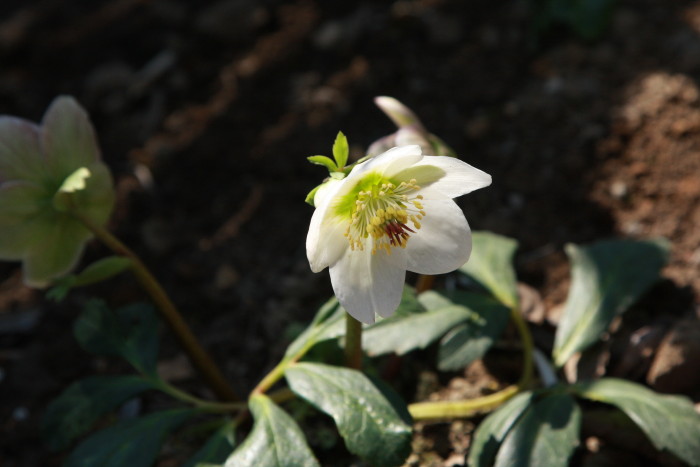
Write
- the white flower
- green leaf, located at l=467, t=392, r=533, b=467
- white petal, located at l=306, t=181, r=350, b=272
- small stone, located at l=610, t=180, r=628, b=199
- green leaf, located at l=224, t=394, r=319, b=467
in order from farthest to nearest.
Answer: small stone, located at l=610, t=180, r=628, b=199
green leaf, located at l=467, t=392, r=533, b=467
green leaf, located at l=224, t=394, r=319, b=467
the white flower
white petal, located at l=306, t=181, r=350, b=272

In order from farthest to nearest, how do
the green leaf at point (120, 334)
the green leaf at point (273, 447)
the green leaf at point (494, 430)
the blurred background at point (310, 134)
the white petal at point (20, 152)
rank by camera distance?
the blurred background at point (310, 134) < the green leaf at point (120, 334) < the white petal at point (20, 152) < the green leaf at point (494, 430) < the green leaf at point (273, 447)

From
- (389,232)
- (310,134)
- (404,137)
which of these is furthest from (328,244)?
Result: (310,134)

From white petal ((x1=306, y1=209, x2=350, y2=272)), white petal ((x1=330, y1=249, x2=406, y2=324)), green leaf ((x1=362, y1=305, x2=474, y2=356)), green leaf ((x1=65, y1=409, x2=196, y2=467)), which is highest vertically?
white petal ((x1=306, y1=209, x2=350, y2=272))

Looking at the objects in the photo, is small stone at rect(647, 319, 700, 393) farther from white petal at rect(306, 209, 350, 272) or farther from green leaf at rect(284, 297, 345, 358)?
white petal at rect(306, 209, 350, 272)

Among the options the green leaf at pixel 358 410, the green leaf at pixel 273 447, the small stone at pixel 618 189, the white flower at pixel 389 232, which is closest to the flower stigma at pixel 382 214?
the white flower at pixel 389 232

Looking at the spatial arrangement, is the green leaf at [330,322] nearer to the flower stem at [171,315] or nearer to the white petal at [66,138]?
the flower stem at [171,315]

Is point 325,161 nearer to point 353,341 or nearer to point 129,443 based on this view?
point 353,341

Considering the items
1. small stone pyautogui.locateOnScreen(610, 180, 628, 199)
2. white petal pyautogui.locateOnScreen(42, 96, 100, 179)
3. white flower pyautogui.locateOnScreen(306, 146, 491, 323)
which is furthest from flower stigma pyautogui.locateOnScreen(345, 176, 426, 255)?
small stone pyautogui.locateOnScreen(610, 180, 628, 199)

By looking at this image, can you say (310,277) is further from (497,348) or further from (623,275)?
(623,275)
